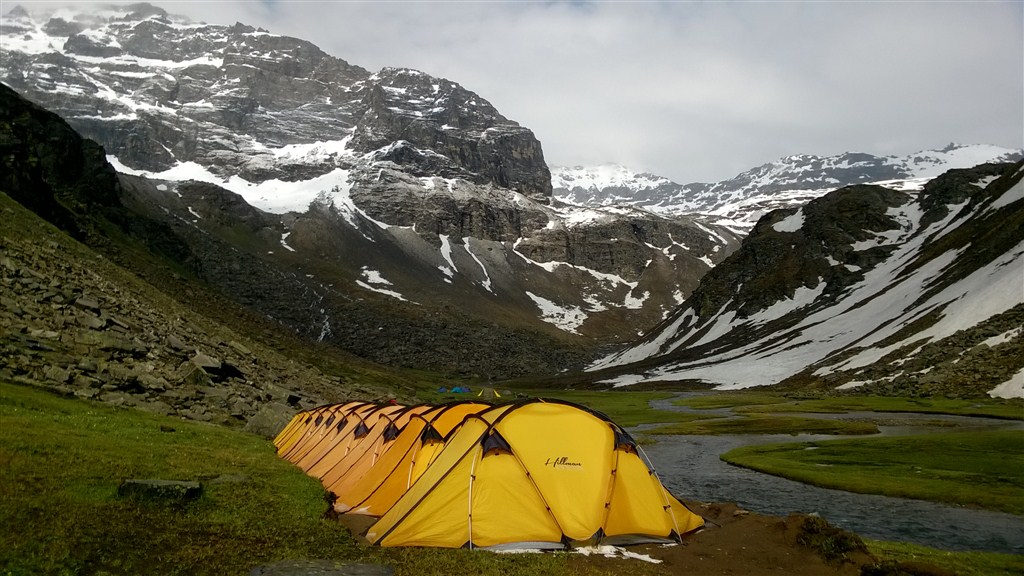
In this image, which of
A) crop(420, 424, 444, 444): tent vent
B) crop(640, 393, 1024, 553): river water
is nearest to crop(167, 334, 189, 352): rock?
crop(420, 424, 444, 444): tent vent

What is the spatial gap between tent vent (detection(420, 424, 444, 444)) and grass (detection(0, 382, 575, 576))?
3.67m

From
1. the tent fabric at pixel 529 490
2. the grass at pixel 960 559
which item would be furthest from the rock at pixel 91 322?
the grass at pixel 960 559

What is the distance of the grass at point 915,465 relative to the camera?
78.2ft

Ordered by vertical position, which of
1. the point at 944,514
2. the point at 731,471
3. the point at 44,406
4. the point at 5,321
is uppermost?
the point at 5,321

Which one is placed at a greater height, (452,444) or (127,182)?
(127,182)

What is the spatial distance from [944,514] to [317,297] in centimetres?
17330

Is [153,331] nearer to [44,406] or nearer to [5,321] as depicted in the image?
[5,321]

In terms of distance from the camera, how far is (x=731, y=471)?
33219 millimetres

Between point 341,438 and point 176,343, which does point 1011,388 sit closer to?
point 341,438

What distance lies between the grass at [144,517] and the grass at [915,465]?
64.0 feet

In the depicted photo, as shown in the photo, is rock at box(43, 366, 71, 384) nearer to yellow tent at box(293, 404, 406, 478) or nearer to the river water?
yellow tent at box(293, 404, 406, 478)

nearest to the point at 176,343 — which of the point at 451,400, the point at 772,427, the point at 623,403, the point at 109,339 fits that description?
the point at 109,339

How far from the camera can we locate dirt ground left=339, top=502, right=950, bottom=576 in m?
13.4

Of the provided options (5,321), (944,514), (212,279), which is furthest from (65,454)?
(212,279)
